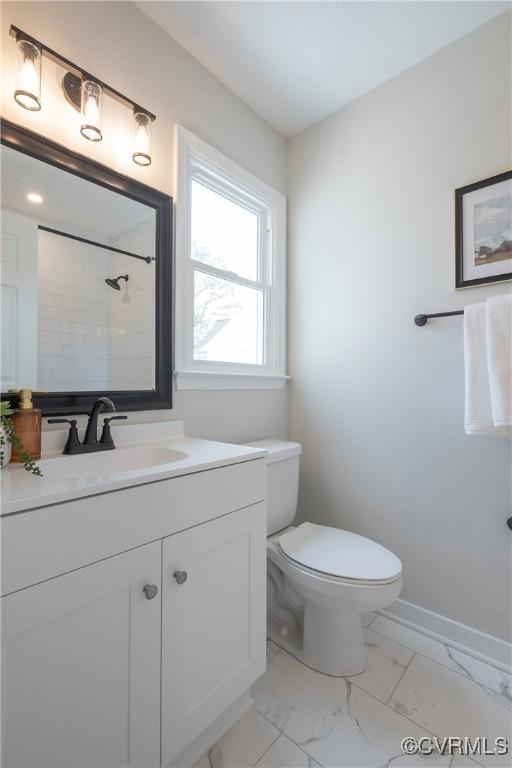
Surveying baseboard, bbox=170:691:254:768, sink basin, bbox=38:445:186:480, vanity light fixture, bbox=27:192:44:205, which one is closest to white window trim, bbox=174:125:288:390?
sink basin, bbox=38:445:186:480

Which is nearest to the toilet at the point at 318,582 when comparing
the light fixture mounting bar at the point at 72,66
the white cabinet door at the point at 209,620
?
the white cabinet door at the point at 209,620

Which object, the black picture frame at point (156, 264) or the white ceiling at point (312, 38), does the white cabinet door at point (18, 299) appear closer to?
the black picture frame at point (156, 264)

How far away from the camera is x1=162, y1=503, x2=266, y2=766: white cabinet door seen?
0.84 meters

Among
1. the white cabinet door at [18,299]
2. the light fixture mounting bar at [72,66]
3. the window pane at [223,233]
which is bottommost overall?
the white cabinet door at [18,299]

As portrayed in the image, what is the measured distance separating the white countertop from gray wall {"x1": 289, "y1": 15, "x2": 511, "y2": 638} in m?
0.80

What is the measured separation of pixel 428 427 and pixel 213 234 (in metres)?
1.33

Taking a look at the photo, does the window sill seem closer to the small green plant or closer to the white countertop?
the white countertop

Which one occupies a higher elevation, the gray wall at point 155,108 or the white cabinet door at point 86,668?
the gray wall at point 155,108

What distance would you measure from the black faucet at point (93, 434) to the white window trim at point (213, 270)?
342mm

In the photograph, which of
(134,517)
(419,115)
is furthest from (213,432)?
(419,115)

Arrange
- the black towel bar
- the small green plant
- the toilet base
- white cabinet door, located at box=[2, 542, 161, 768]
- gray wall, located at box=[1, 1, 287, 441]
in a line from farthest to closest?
Result: the black towel bar → the toilet base → gray wall, located at box=[1, 1, 287, 441] → the small green plant → white cabinet door, located at box=[2, 542, 161, 768]

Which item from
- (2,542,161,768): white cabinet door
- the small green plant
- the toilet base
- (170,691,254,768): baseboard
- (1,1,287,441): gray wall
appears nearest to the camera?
(2,542,161,768): white cabinet door

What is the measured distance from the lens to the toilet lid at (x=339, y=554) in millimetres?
1174

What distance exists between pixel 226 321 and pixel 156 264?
472 millimetres
